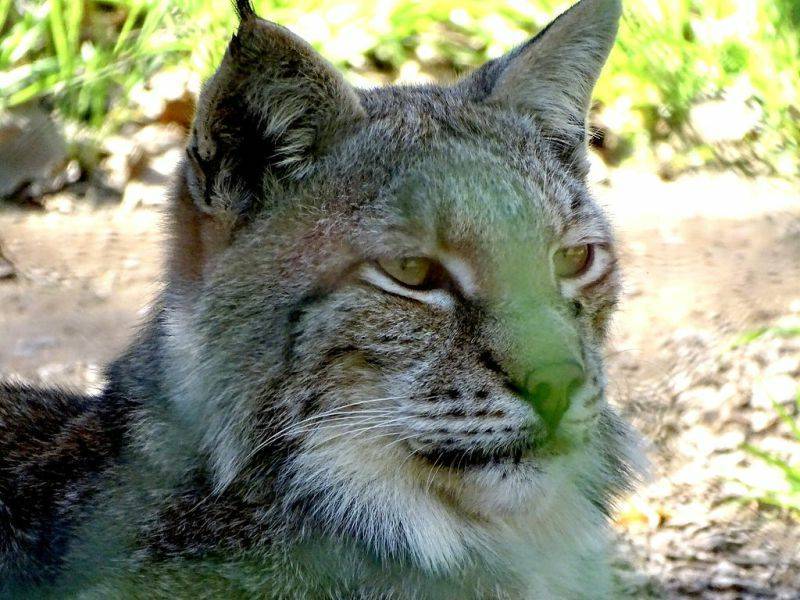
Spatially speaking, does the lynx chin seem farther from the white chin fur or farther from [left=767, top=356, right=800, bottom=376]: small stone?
[left=767, top=356, right=800, bottom=376]: small stone

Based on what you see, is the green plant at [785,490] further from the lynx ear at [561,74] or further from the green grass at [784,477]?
the lynx ear at [561,74]

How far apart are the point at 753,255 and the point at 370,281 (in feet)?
14.0

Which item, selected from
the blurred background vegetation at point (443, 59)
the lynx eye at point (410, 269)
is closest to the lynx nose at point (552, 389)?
the lynx eye at point (410, 269)

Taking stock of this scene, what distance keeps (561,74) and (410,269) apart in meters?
1.20

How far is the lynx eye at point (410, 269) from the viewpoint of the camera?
3.39 metres

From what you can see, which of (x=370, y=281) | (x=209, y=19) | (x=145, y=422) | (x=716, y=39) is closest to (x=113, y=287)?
(x=209, y=19)

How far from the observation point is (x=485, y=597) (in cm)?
362

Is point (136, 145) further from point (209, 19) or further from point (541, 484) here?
point (541, 484)

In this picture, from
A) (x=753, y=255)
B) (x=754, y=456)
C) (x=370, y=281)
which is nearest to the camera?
(x=370, y=281)

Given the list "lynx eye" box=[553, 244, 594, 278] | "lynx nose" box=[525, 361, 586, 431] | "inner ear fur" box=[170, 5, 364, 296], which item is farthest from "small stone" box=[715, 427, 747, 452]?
"inner ear fur" box=[170, 5, 364, 296]

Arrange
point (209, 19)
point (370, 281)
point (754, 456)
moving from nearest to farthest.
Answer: point (370, 281) < point (754, 456) < point (209, 19)

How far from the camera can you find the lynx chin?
3.31 m

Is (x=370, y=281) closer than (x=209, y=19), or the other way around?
(x=370, y=281)

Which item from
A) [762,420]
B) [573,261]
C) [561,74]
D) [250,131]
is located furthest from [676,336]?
[250,131]
